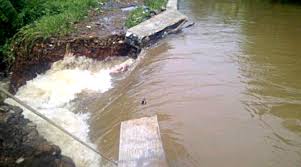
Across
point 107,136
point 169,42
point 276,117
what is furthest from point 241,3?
point 107,136

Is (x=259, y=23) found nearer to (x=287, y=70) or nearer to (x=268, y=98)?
(x=287, y=70)

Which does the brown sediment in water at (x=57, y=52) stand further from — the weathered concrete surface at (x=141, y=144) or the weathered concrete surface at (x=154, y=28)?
the weathered concrete surface at (x=141, y=144)

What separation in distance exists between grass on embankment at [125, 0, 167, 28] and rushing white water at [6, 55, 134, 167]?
4.40 feet

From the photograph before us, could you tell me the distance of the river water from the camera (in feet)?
16.0

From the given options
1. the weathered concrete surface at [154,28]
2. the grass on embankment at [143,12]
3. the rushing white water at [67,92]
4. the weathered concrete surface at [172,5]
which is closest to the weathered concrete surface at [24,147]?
the rushing white water at [67,92]

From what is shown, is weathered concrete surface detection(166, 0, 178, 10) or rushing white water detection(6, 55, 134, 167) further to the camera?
weathered concrete surface detection(166, 0, 178, 10)

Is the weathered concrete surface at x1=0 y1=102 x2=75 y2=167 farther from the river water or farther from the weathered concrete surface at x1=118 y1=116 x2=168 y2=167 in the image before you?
the weathered concrete surface at x1=118 y1=116 x2=168 y2=167

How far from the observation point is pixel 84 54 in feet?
26.0

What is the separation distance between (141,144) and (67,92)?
274 cm

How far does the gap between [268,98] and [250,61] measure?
4.85 ft

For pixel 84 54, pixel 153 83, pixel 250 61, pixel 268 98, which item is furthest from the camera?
pixel 84 54

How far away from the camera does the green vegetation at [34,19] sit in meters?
8.33

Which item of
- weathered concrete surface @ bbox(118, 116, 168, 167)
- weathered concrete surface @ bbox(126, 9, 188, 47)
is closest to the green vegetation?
weathered concrete surface @ bbox(126, 9, 188, 47)

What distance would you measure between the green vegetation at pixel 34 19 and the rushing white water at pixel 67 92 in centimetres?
91
